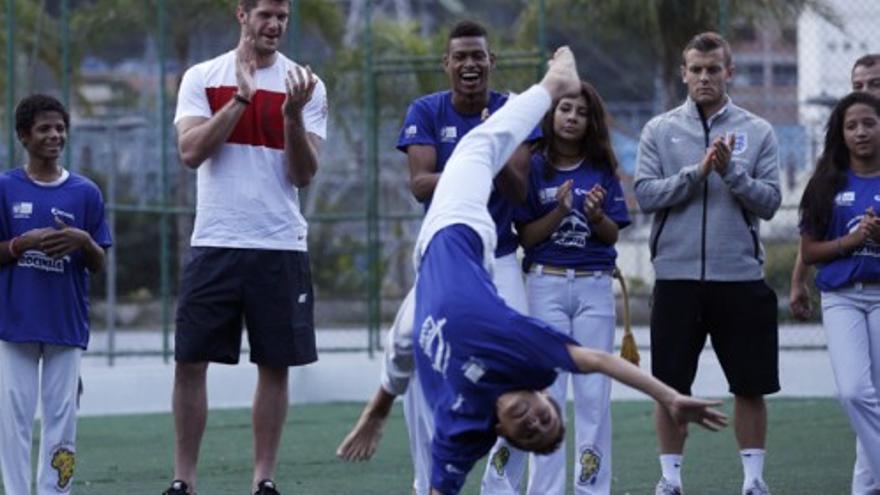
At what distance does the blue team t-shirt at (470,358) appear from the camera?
22.6 ft

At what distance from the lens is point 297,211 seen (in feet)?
30.6

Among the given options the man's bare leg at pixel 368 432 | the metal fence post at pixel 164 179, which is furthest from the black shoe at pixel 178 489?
the metal fence post at pixel 164 179

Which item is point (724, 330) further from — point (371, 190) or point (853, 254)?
point (371, 190)

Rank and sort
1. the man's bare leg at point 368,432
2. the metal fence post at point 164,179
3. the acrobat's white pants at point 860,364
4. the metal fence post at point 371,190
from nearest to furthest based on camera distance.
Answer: the man's bare leg at point 368,432 < the acrobat's white pants at point 860,364 < the metal fence post at point 164,179 < the metal fence post at point 371,190

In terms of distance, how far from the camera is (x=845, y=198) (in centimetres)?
945

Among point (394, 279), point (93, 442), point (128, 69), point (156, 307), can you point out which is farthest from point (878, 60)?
point (128, 69)

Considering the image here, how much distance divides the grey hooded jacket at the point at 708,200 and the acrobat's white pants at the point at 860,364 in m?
0.50

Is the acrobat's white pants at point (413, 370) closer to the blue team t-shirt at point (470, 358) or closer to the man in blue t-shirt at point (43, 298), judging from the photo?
the blue team t-shirt at point (470, 358)

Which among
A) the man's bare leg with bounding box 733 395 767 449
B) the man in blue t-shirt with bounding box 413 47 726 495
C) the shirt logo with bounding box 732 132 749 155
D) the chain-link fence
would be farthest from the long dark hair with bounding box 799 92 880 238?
the chain-link fence

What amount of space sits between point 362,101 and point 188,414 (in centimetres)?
1074

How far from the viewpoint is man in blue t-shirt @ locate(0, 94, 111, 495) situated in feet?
29.2

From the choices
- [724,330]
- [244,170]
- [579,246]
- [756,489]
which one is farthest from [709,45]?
[244,170]

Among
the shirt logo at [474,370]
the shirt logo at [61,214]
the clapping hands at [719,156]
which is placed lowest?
the shirt logo at [474,370]

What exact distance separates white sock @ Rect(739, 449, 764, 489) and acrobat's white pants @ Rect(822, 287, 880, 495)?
444 millimetres
